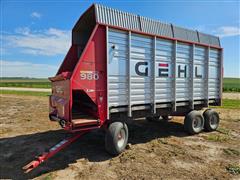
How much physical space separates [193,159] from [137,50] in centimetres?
341

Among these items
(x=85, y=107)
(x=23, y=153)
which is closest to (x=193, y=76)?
(x=85, y=107)

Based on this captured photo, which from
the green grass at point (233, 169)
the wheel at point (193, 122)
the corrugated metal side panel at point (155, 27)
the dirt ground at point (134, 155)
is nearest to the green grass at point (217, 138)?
the dirt ground at point (134, 155)

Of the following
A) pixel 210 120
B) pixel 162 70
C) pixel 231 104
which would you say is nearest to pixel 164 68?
pixel 162 70

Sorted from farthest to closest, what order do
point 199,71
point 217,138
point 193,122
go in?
point 199,71, point 193,122, point 217,138

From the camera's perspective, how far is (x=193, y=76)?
794 centimetres

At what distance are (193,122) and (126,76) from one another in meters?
3.63

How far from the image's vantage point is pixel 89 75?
18.2 feet

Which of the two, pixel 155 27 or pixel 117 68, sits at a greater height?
pixel 155 27

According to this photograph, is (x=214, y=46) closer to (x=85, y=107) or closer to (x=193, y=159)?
(x=193, y=159)

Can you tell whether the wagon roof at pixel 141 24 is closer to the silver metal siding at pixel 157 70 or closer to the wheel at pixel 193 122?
the silver metal siding at pixel 157 70

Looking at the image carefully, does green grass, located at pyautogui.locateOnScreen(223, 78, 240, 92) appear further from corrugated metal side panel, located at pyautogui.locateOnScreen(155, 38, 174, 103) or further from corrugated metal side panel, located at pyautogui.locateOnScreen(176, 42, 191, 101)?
corrugated metal side panel, located at pyautogui.locateOnScreen(155, 38, 174, 103)

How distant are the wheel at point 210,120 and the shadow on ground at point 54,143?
106 centimetres

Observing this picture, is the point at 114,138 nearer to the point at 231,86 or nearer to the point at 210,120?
the point at 210,120

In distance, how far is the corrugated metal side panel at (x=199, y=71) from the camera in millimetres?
8117
